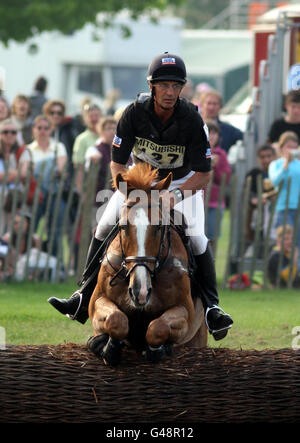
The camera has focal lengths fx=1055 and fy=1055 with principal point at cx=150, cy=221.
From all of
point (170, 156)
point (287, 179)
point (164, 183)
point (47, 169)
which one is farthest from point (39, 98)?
point (164, 183)

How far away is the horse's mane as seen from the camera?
710cm

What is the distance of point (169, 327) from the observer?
6859 mm

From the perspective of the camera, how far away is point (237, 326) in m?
10.9

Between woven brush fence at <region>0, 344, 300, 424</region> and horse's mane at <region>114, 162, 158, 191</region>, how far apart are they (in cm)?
118

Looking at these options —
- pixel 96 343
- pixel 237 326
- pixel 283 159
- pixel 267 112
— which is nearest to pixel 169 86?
pixel 96 343

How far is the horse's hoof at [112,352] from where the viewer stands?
6.74 meters

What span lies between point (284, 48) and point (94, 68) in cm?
1408

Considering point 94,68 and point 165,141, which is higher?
point 94,68

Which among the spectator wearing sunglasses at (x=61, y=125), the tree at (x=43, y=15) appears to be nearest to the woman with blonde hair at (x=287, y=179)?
the spectator wearing sunglasses at (x=61, y=125)

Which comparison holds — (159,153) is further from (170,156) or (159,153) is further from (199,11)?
(199,11)

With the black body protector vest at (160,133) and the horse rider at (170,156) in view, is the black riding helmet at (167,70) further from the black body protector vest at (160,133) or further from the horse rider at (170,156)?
the black body protector vest at (160,133)

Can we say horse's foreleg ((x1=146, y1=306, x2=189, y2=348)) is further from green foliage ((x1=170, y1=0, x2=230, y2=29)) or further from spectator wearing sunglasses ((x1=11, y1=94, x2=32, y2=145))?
green foliage ((x1=170, y1=0, x2=230, y2=29))
